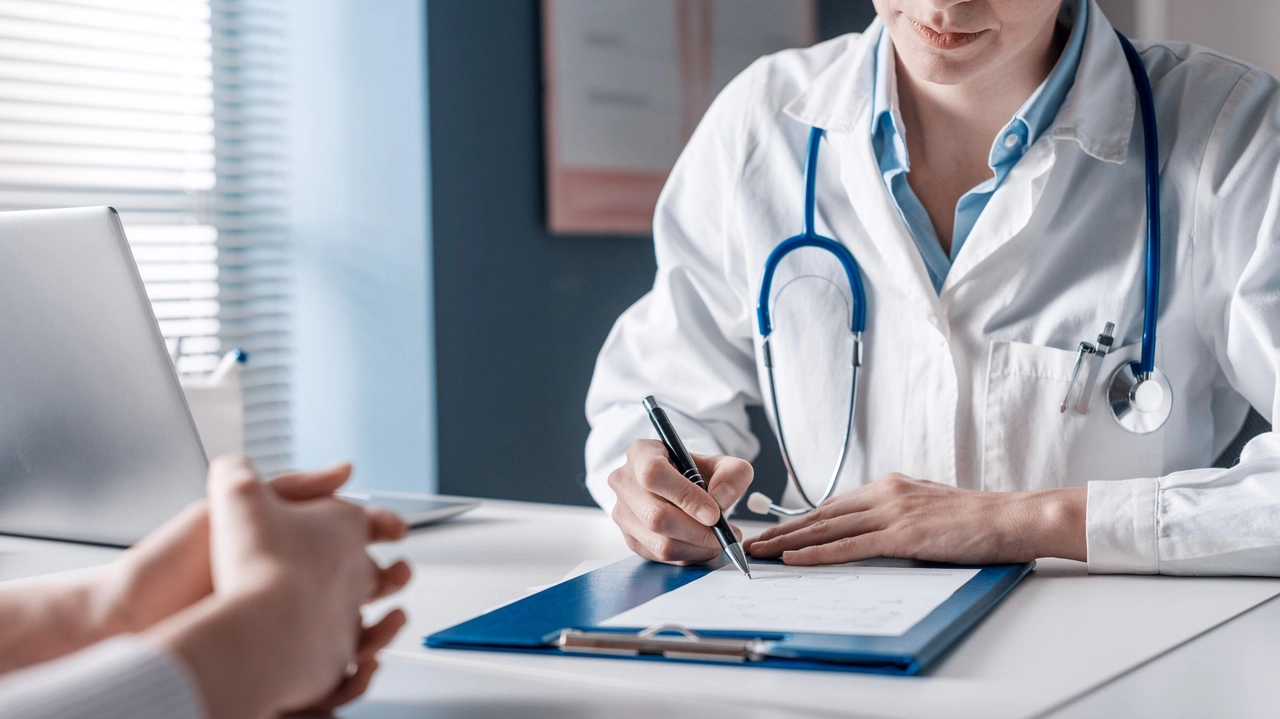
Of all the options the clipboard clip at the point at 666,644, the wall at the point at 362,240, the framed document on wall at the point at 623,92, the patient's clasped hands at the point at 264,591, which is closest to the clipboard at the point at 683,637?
the clipboard clip at the point at 666,644

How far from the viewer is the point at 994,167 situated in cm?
134

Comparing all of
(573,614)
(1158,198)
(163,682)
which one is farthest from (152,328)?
(1158,198)

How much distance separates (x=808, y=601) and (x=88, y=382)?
0.66m

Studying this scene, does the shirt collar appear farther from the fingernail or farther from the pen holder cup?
the pen holder cup

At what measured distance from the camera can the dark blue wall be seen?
2482mm

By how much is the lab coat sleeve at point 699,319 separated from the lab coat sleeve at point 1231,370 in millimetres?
526

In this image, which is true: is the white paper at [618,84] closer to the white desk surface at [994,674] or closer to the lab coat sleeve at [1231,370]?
the lab coat sleeve at [1231,370]

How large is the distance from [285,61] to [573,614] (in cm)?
205

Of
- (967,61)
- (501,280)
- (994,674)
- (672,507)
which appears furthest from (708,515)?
(501,280)

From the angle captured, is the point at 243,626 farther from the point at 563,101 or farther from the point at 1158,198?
the point at 563,101

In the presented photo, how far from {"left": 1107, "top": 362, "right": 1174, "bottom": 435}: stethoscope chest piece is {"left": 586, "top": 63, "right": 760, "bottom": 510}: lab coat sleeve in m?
0.44

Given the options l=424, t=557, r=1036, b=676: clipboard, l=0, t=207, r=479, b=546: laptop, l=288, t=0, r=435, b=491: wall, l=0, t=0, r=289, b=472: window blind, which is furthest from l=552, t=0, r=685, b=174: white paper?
l=424, t=557, r=1036, b=676: clipboard

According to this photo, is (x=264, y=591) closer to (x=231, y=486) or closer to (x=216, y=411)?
(x=231, y=486)

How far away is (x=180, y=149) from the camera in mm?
2477
